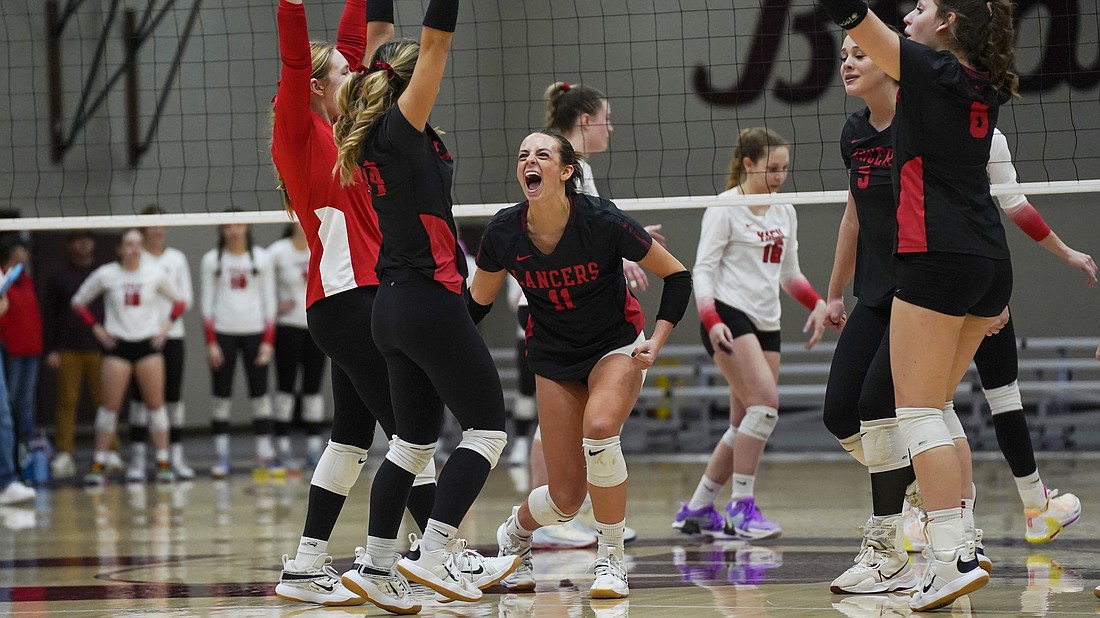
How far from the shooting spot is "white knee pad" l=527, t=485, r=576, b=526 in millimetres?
4484

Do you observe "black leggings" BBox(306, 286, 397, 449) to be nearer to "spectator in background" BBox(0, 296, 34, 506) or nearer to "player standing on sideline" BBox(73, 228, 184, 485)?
"spectator in background" BBox(0, 296, 34, 506)

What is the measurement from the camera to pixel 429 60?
367 centimetres

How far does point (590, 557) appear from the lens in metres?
5.42

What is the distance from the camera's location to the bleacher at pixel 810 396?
422 inches

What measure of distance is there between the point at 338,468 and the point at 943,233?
2.14 m

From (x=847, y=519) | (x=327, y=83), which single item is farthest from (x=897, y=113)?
(x=847, y=519)

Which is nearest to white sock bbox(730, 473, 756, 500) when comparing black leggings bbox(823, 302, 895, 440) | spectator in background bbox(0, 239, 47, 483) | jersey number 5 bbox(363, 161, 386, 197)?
black leggings bbox(823, 302, 895, 440)

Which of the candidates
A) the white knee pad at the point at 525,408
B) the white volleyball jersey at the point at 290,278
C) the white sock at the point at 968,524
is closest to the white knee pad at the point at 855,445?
the white sock at the point at 968,524

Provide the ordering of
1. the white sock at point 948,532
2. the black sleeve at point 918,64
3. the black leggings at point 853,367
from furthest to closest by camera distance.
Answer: the black leggings at point 853,367, the white sock at point 948,532, the black sleeve at point 918,64

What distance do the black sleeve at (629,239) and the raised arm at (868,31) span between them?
1023mm

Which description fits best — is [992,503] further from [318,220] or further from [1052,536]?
[318,220]

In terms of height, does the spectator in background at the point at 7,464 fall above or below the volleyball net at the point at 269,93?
below

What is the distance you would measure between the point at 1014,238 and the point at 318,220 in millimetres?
8846

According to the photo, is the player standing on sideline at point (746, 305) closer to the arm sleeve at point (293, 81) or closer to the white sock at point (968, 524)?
the white sock at point (968, 524)
